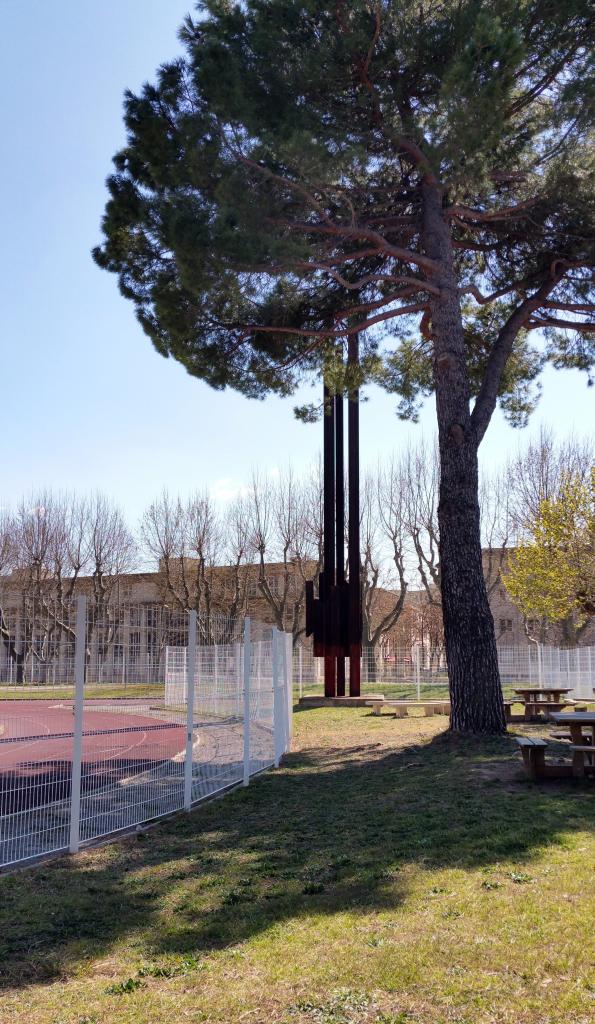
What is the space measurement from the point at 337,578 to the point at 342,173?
13214 mm

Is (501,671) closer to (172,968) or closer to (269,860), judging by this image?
(269,860)

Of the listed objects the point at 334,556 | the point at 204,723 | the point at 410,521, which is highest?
the point at 410,521

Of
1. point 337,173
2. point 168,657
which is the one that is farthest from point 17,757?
point 337,173

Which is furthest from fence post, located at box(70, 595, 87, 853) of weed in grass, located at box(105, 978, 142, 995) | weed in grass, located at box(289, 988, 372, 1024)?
weed in grass, located at box(289, 988, 372, 1024)

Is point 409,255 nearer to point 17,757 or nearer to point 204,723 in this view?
point 204,723

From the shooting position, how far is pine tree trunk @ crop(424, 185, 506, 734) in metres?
12.9

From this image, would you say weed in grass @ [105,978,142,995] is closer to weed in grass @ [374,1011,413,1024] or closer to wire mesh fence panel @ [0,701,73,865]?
weed in grass @ [374,1011,413,1024]

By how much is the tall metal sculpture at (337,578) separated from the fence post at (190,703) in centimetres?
1495

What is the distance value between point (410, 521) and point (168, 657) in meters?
34.8

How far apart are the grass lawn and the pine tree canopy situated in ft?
26.9

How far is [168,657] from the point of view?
8.23 metres

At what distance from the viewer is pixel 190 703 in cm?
822

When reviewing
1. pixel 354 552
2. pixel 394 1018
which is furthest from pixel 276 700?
pixel 354 552

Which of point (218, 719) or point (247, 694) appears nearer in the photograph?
point (218, 719)
